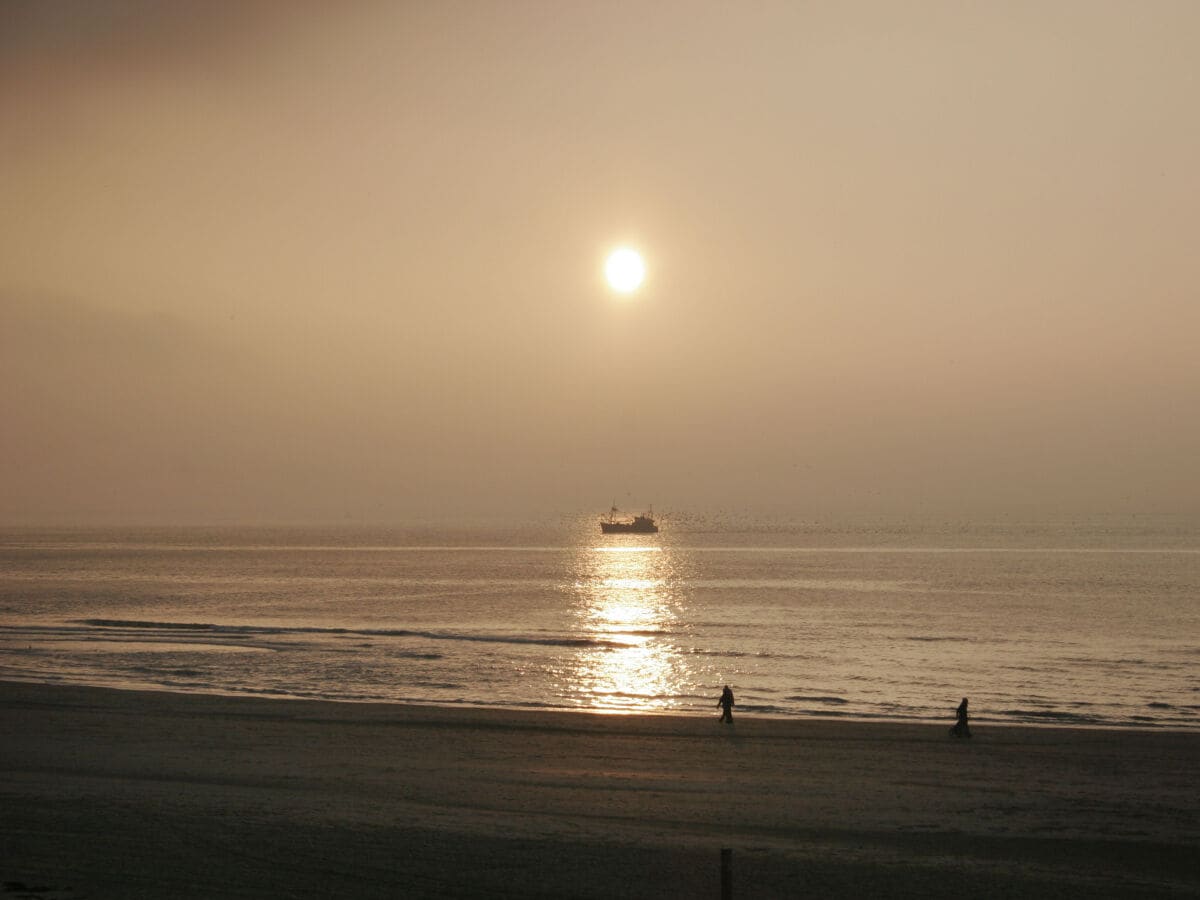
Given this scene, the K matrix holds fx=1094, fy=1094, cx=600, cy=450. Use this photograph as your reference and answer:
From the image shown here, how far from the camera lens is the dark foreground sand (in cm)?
1620

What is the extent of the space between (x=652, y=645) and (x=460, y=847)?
40769 millimetres

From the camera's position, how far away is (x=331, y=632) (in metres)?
63.3

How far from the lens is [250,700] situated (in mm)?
34844

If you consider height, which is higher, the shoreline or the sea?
the sea

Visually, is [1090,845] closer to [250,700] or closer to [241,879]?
[241,879]

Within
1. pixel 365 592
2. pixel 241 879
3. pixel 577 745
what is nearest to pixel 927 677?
pixel 577 745

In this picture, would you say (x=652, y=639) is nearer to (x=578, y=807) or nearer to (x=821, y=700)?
(x=821, y=700)

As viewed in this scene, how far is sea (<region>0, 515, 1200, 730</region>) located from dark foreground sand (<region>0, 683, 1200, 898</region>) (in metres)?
7.13

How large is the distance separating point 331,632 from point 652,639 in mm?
18604

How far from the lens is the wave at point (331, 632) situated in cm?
5897

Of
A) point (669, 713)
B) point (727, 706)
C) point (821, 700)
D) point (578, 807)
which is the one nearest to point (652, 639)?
point (821, 700)

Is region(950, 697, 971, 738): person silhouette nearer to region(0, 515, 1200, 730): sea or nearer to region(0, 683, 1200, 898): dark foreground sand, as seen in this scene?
region(0, 683, 1200, 898): dark foreground sand

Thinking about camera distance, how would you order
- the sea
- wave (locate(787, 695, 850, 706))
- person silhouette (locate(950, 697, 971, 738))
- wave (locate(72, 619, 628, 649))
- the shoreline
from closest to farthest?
person silhouette (locate(950, 697, 971, 738)) → the shoreline → wave (locate(787, 695, 850, 706)) → the sea → wave (locate(72, 619, 628, 649))

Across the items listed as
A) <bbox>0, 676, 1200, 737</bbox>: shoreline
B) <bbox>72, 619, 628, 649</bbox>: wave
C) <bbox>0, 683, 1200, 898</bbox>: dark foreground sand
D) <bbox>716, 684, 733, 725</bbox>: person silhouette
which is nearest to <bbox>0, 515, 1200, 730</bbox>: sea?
<bbox>72, 619, 628, 649</bbox>: wave
